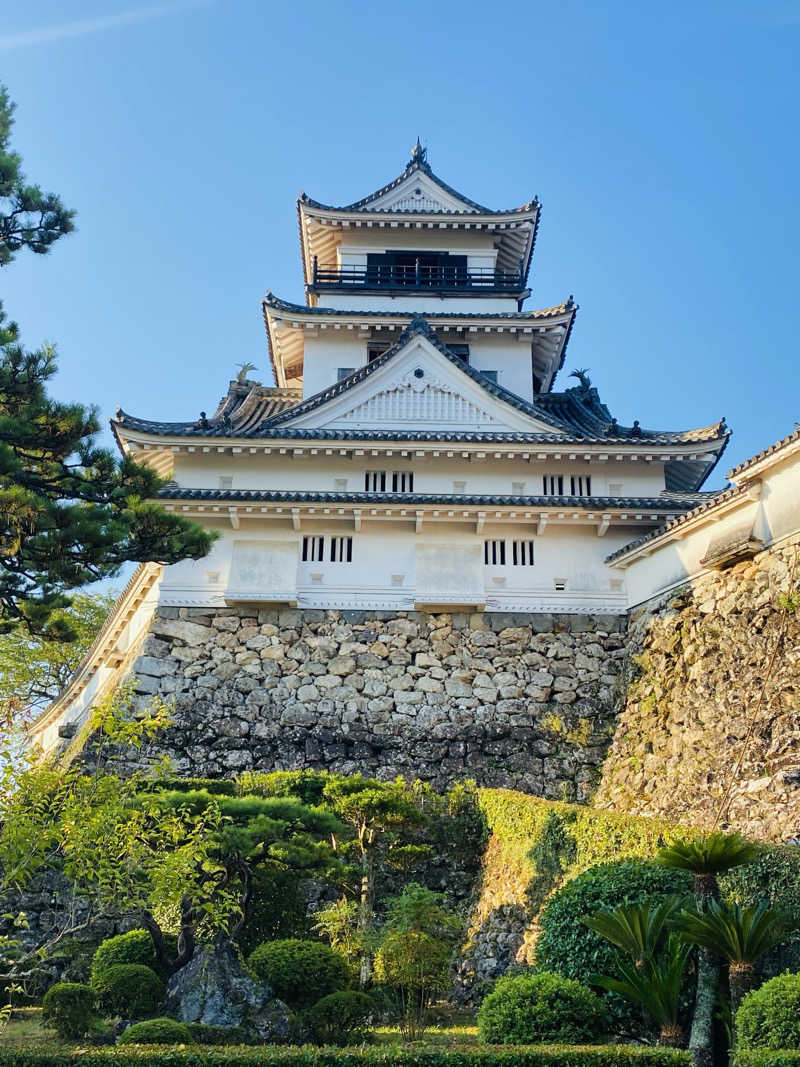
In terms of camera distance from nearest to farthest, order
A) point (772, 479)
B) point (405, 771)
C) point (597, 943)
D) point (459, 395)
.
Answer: point (597, 943)
point (772, 479)
point (405, 771)
point (459, 395)

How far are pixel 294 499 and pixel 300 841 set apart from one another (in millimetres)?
8354

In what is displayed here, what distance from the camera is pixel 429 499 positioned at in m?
18.6

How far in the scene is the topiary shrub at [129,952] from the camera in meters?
11.0

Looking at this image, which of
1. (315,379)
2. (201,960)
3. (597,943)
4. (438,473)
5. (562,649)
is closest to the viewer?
(597,943)

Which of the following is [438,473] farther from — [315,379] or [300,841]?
[300,841]

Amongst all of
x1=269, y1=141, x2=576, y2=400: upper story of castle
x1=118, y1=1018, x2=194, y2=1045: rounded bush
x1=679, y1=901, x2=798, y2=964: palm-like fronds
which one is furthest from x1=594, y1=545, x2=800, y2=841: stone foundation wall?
x1=269, y1=141, x2=576, y2=400: upper story of castle

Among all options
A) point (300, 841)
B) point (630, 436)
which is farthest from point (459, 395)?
point (300, 841)

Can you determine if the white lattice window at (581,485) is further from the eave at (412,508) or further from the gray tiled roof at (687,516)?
the gray tiled roof at (687,516)

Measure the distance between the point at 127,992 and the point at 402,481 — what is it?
1214 cm

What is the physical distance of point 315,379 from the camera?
24.1m

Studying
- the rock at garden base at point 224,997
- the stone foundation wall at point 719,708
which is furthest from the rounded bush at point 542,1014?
the stone foundation wall at point 719,708

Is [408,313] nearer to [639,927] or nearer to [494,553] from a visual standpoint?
[494,553]

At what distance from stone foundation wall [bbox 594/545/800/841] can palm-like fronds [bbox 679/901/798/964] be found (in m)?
2.47

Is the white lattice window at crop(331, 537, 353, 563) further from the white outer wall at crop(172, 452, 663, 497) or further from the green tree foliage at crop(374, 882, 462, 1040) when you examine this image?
the green tree foliage at crop(374, 882, 462, 1040)
